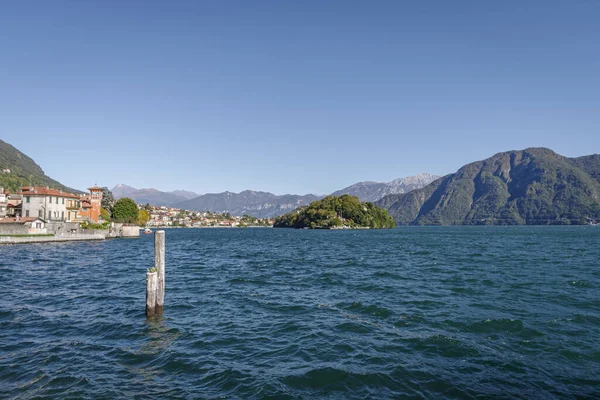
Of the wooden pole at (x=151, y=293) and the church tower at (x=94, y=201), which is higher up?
the church tower at (x=94, y=201)

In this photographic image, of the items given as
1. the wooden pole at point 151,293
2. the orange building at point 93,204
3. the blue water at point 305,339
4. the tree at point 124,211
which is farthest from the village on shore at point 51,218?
the wooden pole at point 151,293

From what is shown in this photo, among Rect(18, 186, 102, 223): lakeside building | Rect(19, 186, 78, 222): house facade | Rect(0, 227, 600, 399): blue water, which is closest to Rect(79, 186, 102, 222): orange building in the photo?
Rect(18, 186, 102, 223): lakeside building

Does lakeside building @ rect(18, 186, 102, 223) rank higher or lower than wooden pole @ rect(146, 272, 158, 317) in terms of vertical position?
higher

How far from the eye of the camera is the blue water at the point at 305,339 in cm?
1184

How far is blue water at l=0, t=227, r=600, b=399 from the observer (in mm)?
11836

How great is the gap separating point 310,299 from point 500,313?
36.6 ft

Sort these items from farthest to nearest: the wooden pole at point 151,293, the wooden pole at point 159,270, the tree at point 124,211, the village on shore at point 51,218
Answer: the tree at point 124,211, the village on shore at point 51,218, the wooden pole at point 159,270, the wooden pole at point 151,293

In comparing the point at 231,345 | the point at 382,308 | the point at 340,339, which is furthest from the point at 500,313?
the point at 231,345

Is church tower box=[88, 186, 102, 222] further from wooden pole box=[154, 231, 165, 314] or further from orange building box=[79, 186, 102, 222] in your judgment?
wooden pole box=[154, 231, 165, 314]

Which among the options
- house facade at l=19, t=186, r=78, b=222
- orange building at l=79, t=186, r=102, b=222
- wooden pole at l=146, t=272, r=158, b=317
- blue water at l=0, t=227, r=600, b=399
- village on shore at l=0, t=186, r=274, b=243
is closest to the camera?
blue water at l=0, t=227, r=600, b=399

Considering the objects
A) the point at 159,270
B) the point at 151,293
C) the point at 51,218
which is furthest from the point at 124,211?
the point at 151,293

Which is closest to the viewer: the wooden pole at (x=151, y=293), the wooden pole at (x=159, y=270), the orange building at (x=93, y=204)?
the wooden pole at (x=151, y=293)

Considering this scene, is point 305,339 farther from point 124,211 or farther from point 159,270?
point 124,211

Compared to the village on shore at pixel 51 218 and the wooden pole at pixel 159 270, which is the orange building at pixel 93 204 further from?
the wooden pole at pixel 159 270
